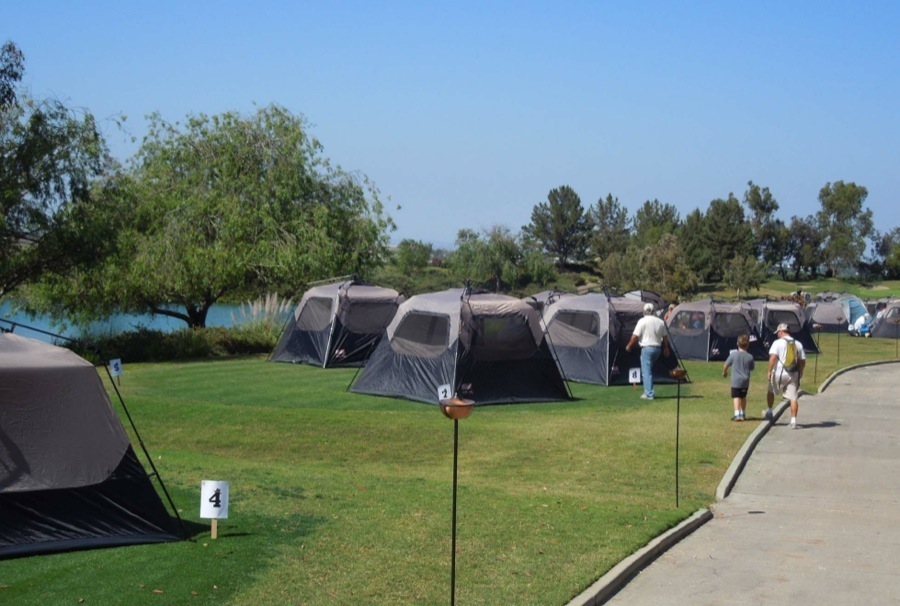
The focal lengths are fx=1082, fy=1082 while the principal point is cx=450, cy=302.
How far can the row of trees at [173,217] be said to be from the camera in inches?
991

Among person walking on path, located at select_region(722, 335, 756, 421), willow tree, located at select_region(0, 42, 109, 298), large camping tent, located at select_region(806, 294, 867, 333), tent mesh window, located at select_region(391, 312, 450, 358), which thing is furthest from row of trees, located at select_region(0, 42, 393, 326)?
large camping tent, located at select_region(806, 294, 867, 333)

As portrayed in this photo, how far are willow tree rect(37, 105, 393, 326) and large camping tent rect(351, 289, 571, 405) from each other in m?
11.6

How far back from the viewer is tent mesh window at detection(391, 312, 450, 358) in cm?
2062

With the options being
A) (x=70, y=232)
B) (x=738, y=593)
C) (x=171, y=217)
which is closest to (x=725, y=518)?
(x=738, y=593)

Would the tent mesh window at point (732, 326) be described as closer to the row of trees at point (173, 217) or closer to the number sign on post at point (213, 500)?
the row of trees at point (173, 217)

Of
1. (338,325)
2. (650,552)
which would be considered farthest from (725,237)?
(650,552)

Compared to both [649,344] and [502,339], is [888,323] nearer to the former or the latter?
[649,344]

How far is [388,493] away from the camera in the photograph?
1154 centimetres

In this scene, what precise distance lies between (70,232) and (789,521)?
19275mm

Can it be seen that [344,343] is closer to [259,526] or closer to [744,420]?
[744,420]

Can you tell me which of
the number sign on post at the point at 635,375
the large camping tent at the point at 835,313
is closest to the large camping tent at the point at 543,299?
the number sign on post at the point at 635,375

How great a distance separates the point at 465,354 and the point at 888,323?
3489cm

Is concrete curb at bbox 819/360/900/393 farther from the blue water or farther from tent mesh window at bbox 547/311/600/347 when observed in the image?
the blue water

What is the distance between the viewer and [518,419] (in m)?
18.6
